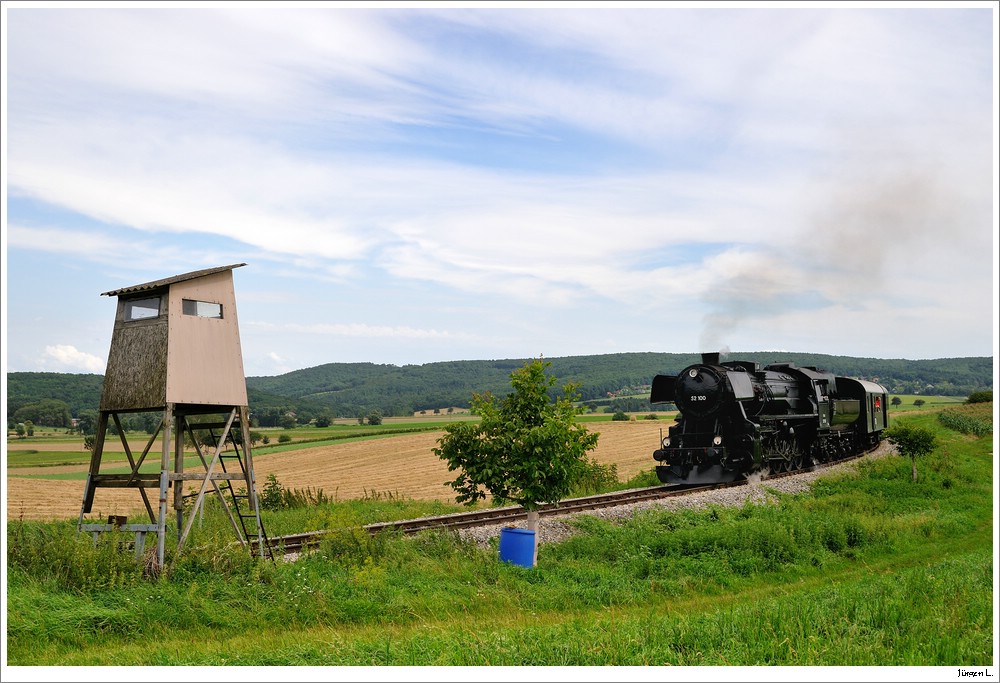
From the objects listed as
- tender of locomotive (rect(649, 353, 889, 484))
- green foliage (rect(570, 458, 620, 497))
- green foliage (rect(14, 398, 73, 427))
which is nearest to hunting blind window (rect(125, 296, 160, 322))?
green foliage (rect(570, 458, 620, 497))

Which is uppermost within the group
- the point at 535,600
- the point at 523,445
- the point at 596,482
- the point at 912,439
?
the point at 523,445

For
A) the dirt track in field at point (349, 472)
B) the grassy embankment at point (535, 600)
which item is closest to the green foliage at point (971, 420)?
the dirt track in field at point (349, 472)

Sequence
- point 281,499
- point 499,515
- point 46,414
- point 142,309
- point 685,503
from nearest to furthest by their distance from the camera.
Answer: point 142,309 → point 499,515 → point 685,503 → point 281,499 → point 46,414

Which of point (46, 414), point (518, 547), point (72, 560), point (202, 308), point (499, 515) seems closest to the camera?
point (72, 560)

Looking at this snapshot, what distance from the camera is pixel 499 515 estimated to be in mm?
23438

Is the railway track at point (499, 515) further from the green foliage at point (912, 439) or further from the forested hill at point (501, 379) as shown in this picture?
the forested hill at point (501, 379)

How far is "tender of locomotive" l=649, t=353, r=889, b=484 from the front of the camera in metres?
30.2

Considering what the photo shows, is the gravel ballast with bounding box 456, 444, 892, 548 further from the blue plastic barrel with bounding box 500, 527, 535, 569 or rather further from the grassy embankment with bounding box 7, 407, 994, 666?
the blue plastic barrel with bounding box 500, 527, 535, 569

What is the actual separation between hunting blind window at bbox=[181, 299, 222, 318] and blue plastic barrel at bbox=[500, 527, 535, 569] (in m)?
8.11

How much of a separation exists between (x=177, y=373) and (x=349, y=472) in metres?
33.0

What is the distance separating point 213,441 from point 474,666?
10862 millimetres

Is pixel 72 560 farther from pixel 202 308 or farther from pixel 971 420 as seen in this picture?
pixel 971 420

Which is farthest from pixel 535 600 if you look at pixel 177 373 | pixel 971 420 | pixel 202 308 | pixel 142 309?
pixel 971 420

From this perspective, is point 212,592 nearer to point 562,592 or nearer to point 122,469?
point 562,592
